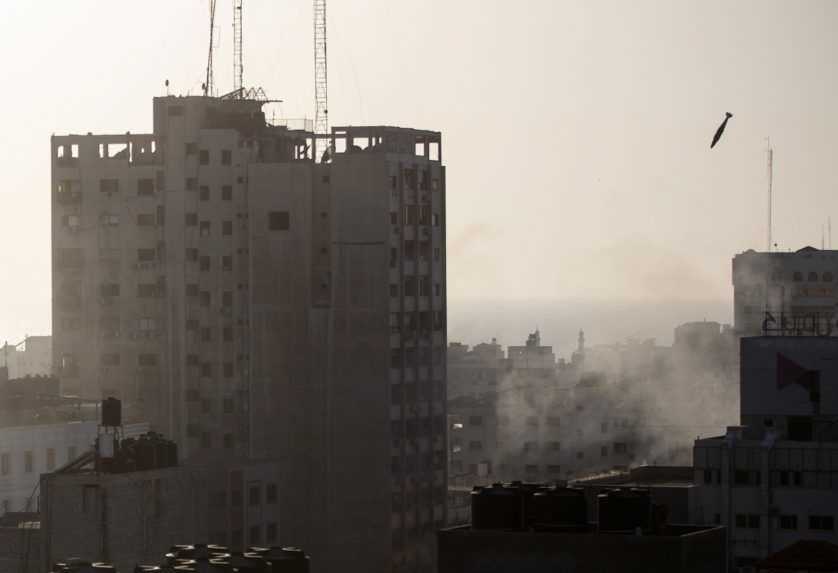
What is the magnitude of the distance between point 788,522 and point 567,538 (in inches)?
1579

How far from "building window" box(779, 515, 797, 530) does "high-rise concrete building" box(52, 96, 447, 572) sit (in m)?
32.6

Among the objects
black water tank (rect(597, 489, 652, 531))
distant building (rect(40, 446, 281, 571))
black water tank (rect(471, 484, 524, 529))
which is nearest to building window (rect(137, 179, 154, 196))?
distant building (rect(40, 446, 281, 571))

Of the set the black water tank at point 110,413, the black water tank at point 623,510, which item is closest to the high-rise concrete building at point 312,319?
the black water tank at point 110,413

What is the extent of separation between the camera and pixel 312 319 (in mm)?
147750

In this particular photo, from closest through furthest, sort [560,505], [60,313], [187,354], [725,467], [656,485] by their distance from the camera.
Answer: [560,505]
[725,467]
[656,485]
[187,354]
[60,313]

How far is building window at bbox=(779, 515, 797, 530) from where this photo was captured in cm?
A: 11306

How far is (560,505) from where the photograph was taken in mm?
76375

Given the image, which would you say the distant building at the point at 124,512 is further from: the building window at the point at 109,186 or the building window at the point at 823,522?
the building window at the point at 109,186

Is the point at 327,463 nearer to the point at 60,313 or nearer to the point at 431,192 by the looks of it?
the point at 431,192

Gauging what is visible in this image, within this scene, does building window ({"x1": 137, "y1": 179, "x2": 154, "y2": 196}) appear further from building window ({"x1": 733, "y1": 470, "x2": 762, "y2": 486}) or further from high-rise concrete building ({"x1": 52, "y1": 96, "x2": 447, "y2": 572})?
building window ({"x1": 733, "y1": 470, "x2": 762, "y2": 486})

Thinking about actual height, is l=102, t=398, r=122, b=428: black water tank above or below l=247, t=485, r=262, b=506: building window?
above

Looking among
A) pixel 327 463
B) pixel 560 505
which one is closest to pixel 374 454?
pixel 327 463

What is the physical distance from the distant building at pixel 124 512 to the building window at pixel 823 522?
25.3 meters

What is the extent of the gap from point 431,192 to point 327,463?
1649cm
